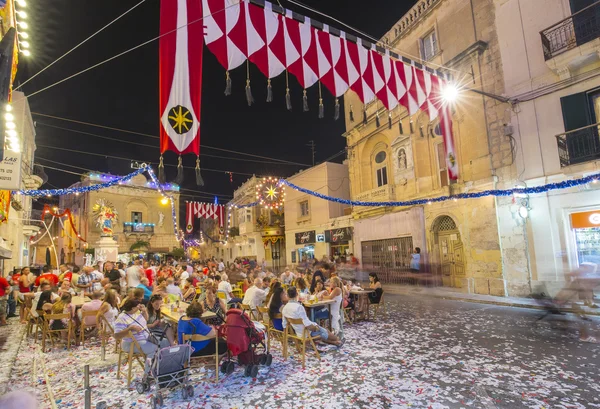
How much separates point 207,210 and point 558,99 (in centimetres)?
1911

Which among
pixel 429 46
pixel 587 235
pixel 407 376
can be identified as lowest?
pixel 407 376

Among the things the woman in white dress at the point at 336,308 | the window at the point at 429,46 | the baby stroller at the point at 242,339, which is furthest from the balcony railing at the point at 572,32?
the baby stroller at the point at 242,339

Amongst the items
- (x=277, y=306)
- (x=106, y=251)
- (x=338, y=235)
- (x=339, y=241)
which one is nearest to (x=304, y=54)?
(x=277, y=306)

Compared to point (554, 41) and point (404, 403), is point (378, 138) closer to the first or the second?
point (554, 41)

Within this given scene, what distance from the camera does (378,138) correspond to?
1912cm

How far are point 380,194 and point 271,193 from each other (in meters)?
11.3

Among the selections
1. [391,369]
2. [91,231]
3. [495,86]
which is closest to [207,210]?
[495,86]

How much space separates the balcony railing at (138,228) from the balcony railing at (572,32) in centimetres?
4061

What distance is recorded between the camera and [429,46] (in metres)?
16.3

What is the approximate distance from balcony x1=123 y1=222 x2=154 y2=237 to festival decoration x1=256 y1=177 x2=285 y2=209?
19844mm

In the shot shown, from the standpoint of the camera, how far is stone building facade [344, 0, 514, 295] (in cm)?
1261

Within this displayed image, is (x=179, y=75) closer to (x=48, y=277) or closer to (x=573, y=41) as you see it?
(x=48, y=277)

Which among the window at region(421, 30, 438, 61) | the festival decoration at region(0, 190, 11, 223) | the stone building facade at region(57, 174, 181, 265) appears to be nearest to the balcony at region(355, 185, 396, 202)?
the window at region(421, 30, 438, 61)

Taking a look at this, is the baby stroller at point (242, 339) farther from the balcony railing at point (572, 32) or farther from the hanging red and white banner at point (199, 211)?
the hanging red and white banner at point (199, 211)
